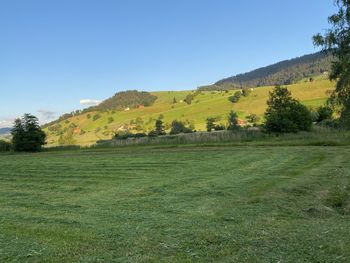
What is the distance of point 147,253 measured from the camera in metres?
6.66

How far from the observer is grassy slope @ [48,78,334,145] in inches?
4080

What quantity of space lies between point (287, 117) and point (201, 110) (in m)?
76.3

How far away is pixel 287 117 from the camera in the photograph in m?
40.9

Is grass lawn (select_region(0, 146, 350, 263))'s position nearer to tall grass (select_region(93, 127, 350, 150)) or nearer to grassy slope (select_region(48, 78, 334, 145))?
tall grass (select_region(93, 127, 350, 150))

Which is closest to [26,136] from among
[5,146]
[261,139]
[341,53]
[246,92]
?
[5,146]

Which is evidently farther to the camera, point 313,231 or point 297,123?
point 297,123

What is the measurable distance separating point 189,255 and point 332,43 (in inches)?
398

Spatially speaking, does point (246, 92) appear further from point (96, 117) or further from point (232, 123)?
point (232, 123)

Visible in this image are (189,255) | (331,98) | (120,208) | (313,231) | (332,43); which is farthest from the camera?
(331,98)

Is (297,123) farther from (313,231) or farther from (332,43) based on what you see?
(313,231)

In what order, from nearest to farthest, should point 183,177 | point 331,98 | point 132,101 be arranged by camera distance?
1. point 331,98
2. point 183,177
3. point 132,101

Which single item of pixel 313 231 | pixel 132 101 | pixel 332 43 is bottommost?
pixel 313 231

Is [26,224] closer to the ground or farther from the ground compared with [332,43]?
closer to the ground

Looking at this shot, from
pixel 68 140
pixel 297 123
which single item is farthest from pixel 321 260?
pixel 68 140
